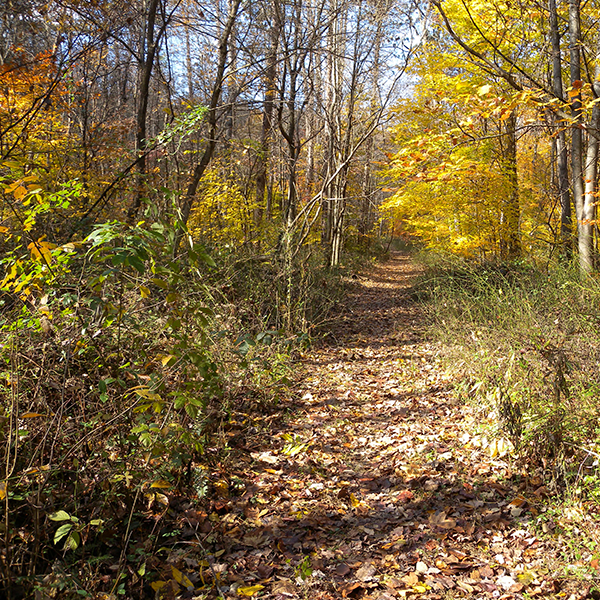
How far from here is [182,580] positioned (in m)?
2.49

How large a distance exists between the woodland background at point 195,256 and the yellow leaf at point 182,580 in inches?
17.1

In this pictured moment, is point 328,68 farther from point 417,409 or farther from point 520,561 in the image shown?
point 520,561

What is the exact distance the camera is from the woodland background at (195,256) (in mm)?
2588

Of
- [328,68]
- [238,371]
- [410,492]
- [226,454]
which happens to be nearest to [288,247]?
[238,371]

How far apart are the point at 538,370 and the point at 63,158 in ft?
25.1

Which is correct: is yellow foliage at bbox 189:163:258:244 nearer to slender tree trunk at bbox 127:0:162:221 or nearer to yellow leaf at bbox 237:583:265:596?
slender tree trunk at bbox 127:0:162:221

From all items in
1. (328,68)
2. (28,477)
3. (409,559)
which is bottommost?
(409,559)

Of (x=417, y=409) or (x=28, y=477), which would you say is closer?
(x=28, y=477)

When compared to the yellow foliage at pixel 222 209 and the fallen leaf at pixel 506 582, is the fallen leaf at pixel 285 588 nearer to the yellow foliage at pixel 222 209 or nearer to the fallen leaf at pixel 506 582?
the fallen leaf at pixel 506 582

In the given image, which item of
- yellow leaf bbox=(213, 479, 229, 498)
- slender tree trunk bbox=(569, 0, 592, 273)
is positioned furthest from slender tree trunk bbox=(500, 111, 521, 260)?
yellow leaf bbox=(213, 479, 229, 498)

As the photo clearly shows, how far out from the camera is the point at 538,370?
3.95 metres

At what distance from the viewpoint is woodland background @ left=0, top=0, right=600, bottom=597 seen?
8.49ft

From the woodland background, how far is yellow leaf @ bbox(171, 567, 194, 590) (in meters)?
0.43

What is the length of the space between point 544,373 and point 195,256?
310 cm
